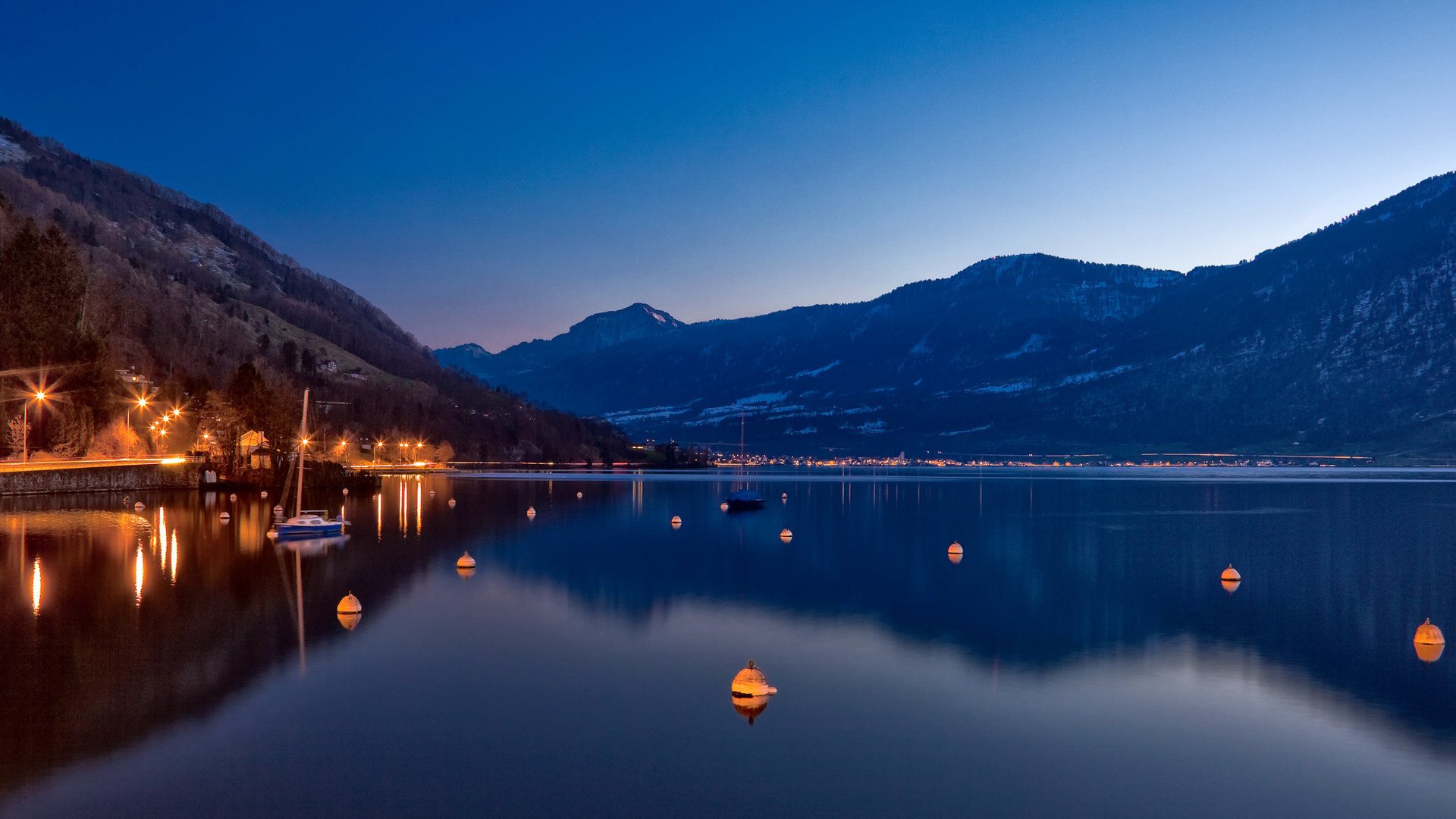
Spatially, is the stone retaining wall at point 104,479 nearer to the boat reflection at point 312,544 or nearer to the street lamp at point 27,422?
the street lamp at point 27,422

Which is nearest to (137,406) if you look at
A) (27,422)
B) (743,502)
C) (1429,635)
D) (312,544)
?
(27,422)

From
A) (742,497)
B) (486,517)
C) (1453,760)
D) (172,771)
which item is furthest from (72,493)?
(1453,760)

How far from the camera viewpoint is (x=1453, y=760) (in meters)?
18.5

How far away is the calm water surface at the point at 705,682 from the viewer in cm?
1617

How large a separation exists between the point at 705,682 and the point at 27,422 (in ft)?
285

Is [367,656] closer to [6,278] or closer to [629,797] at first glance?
[629,797]

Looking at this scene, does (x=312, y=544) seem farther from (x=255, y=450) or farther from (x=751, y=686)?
(x=255, y=450)

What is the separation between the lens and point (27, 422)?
292ft

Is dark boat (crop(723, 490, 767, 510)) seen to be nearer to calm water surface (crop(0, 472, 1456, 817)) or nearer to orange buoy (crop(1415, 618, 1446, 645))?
calm water surface (crop(0, 472, 1456, 817))

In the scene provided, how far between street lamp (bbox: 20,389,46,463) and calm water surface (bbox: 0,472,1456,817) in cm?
3770

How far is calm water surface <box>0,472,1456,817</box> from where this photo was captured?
16172mm

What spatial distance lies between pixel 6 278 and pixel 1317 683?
319ft

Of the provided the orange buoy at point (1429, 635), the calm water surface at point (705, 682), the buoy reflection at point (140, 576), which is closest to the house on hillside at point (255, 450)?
the calm water surface at point (705, 682)

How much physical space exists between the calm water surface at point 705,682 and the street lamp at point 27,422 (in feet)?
124
